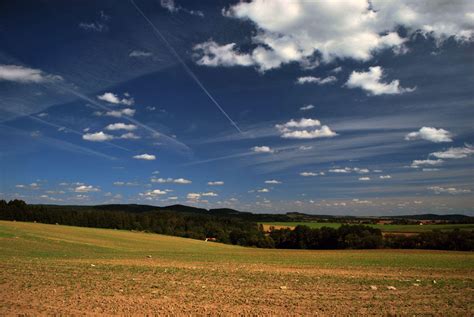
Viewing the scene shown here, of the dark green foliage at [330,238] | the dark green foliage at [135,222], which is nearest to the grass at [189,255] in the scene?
the dark green foliage at [330,238]

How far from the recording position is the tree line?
82538 mm

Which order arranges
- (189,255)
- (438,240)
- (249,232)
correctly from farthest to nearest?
(249,232) < (438,240) < (189,255)

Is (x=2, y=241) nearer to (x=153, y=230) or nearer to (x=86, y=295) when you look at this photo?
(x=86, y=295)

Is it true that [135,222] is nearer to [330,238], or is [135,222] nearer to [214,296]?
[330,238]

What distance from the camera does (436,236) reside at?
81750 millimetres

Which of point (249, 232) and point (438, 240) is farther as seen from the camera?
point (249, 232)

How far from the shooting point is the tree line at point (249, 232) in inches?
3250

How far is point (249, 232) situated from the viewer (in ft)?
377

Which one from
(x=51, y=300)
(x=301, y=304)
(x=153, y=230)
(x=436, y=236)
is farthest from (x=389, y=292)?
(x=153, y=230)

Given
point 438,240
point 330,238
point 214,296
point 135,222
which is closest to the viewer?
point 214,296

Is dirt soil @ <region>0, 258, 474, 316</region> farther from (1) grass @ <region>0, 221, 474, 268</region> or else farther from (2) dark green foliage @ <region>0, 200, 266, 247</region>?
(2) dark green foliage @ <region>0, 200, 266, 247</region>

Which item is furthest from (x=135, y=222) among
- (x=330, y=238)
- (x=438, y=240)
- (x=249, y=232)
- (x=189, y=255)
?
(x=438, y=240)

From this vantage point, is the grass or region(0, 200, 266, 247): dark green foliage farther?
region(0, 200, 266, 247): dark green foliage

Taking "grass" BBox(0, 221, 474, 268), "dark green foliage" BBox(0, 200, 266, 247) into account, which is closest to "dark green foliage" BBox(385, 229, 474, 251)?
"grass" BBox(0, 221, 474, 268)
